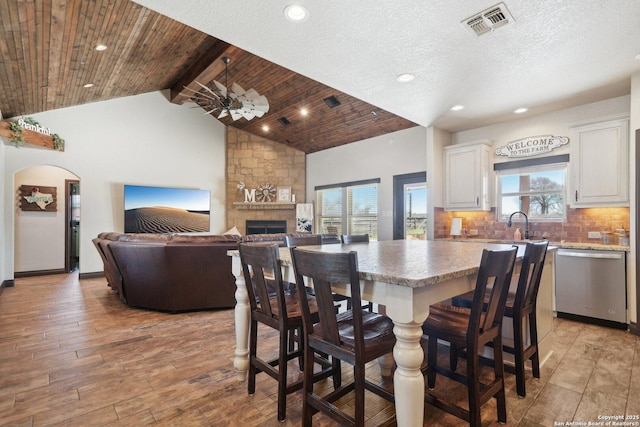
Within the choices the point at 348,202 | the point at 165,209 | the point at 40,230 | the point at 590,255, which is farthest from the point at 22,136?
the point at 590,255

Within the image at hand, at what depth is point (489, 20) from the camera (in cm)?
233

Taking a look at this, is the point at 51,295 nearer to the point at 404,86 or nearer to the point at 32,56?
the point at 32,56

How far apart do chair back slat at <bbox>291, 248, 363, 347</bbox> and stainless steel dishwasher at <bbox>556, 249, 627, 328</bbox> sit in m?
3.46

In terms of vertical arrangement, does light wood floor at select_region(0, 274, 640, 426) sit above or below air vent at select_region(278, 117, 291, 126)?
below

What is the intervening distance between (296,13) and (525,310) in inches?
102

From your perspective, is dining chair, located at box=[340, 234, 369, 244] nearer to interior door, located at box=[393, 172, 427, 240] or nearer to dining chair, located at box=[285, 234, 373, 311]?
dining chair, located at box=[285, 234, 373, 311]

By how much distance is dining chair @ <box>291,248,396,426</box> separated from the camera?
134 cm

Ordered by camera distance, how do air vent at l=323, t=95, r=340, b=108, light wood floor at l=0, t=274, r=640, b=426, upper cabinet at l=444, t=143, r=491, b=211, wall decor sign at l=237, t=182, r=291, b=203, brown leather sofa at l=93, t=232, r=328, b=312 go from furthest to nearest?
1. wall decor sign at l=237, t=182, r=291, b=203
2. air vent at l=323, t=95, r=340, b=108
3. upper cabinet at l=444, t=143, r=491, b=211
4. brown leather sofa at l=93, t=232, r=328, b=312
5. light wood floor at l=0, t=274, r=640, b=426

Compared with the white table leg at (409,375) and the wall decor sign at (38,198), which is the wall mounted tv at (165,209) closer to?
the wall decor sign at (38,198)

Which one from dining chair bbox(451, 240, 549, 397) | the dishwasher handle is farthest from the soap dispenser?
dining chair bbox(451, 240, 549, 397)

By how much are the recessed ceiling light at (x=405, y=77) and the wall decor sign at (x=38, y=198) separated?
24.4ft

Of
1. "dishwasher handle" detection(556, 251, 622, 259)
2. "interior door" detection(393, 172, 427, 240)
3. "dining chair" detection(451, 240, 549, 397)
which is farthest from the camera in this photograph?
"interior door" detection(393, 172, 427, 240)

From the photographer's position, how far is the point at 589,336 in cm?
309

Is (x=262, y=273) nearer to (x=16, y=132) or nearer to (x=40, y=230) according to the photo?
(x=16, y=132)
